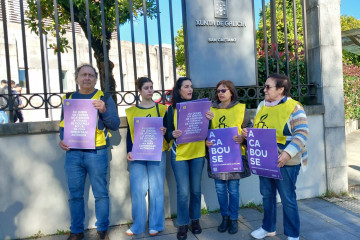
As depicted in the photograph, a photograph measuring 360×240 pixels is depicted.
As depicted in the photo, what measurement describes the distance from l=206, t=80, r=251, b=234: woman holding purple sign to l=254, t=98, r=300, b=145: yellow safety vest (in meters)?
0.38

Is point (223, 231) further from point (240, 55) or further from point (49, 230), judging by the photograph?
point (240, 55)

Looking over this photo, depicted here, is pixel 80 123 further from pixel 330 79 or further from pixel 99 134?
pixel 330 79

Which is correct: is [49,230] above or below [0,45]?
below

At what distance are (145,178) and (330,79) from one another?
3.42 metres

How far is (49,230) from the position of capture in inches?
156

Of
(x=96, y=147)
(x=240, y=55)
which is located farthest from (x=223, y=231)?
(x=240, y=55)

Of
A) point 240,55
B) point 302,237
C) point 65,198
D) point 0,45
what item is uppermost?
point 0,45

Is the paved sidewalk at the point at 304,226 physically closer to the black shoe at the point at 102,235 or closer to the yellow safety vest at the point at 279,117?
the black shoe at the point at 102,235

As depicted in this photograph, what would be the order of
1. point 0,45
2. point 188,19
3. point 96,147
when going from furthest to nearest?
point 0,45 → point 188,19 → point 96,147

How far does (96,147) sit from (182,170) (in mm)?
1023

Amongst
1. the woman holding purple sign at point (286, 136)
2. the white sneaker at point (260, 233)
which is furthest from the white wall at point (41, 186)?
the woman holding purple sign at point (286, 136)

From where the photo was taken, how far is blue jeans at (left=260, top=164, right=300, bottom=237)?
3215 mm

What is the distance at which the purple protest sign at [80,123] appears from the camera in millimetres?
3385

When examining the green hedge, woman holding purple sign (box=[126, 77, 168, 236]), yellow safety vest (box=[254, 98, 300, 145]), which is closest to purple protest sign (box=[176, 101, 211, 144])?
woman holding purple sign (box=[126, 77, 168, 236])
